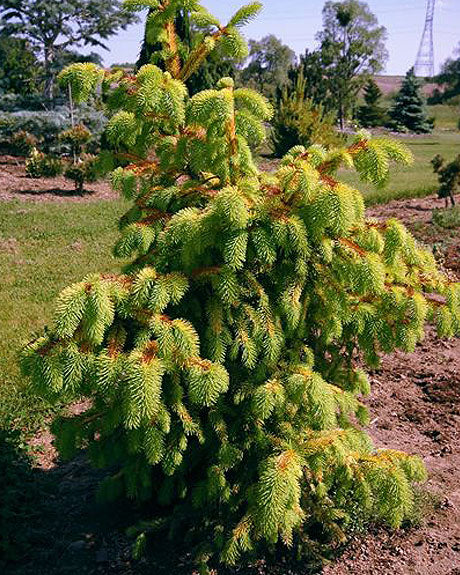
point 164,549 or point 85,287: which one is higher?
point 85,287

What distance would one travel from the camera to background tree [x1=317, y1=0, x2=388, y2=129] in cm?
4122

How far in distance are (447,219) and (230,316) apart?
8878 millimetres

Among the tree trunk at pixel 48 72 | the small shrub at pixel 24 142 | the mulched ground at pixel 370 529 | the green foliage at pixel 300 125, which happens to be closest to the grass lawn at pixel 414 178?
the green foliage at pixel 300 125

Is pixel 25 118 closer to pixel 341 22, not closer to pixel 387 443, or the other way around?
pixel 387 443

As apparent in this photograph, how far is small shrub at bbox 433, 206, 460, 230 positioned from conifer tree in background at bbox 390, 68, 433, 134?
99.2 ft

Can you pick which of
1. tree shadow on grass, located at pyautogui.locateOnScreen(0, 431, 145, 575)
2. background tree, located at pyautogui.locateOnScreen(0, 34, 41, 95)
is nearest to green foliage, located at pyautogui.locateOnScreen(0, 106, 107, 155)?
background tree, located at pyautogui.locateOnScreen(0, 34, 41, 95)

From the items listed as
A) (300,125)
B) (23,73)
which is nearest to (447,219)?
(300,125)

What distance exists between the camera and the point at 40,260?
8.71 m

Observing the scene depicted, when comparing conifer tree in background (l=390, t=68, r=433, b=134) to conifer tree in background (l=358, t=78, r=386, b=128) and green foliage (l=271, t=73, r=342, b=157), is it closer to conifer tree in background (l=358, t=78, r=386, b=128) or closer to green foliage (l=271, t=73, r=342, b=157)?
conifer tree in background (l=358, t=78, r=386, b=128)

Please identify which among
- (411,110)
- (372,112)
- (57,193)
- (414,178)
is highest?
(411,110)

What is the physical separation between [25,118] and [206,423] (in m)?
16.5

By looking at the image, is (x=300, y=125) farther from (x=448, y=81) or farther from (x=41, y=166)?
(x=448, y=81)

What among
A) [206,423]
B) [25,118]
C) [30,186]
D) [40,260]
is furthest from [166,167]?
[25,118]

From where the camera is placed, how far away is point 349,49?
44.6 metres
